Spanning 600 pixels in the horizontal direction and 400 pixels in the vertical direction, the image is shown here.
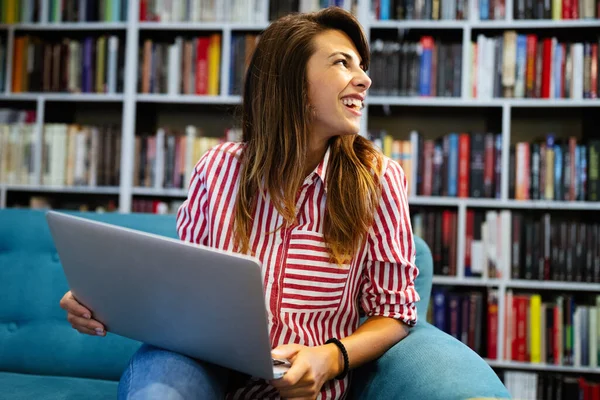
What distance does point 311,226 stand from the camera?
113cm

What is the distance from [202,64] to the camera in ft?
8.87

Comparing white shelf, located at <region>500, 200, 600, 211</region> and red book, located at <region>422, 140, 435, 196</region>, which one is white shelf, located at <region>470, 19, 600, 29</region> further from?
white shelf, located at <region>500, 200, 600, 211</region>

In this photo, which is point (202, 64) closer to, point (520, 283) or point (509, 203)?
point (509, 203)

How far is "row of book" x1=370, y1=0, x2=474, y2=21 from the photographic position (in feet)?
8.39

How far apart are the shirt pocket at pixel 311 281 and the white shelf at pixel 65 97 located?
190 centimetres

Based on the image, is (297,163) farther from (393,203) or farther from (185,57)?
(185,57)

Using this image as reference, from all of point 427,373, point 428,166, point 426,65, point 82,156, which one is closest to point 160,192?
point 82,156

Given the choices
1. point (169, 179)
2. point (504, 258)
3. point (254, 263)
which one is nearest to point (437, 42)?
point (504, 258)

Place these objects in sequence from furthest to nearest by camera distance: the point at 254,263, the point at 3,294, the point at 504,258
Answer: the point at 504,258, the point at 3,294, the point at 254,263

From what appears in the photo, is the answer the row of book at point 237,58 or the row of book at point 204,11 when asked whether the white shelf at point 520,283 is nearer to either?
the row of book at point 237,58

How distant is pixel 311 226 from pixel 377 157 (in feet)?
0.65

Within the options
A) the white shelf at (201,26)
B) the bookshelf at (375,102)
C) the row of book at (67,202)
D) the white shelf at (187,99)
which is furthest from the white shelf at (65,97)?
the row of book at (67,202)

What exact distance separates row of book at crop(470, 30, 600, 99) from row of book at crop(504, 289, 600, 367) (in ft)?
2.72

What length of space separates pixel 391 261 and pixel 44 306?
31.4 inches
